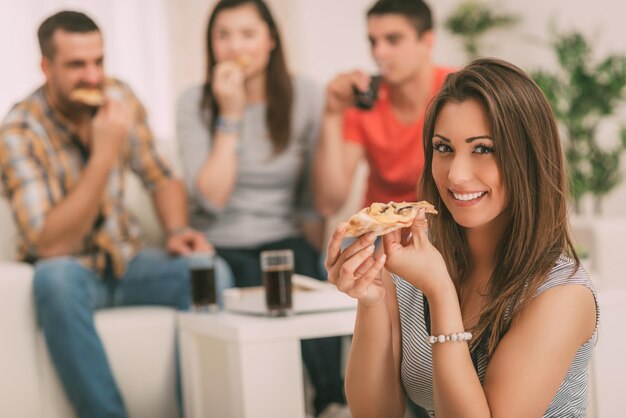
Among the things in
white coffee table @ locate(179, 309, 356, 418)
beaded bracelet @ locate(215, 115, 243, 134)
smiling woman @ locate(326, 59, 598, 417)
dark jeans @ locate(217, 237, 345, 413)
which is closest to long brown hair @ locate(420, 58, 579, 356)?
smiling woman @ locate(326, 59, 598, 417)

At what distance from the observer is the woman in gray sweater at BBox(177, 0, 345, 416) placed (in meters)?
2.95

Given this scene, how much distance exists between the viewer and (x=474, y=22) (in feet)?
17.9

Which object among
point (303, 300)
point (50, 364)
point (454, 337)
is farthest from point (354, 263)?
point (50, 364)

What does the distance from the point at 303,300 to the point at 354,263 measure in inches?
32.8

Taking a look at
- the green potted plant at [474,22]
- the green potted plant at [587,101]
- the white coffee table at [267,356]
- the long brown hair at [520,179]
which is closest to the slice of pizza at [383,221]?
the long brown hair at [520,179]

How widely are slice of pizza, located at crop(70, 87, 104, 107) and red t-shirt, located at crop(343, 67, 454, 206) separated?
2.74 ft

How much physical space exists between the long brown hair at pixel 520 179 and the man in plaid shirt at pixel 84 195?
1394 millimetres

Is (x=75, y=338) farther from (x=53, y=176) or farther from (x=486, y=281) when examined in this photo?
(x=486, y=281)

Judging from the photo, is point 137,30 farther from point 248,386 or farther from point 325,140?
point 248,386

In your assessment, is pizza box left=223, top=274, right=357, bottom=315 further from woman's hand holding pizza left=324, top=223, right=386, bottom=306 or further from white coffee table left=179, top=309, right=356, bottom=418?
woman's hand holding pizza left=324, top=223, right=386, bottom=306

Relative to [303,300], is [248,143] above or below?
above

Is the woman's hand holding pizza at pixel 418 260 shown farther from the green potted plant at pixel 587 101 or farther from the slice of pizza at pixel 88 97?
the green potted plant at pixel 587 101

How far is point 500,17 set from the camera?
5.40m

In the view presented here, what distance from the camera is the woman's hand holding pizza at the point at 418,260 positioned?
1257 mm
